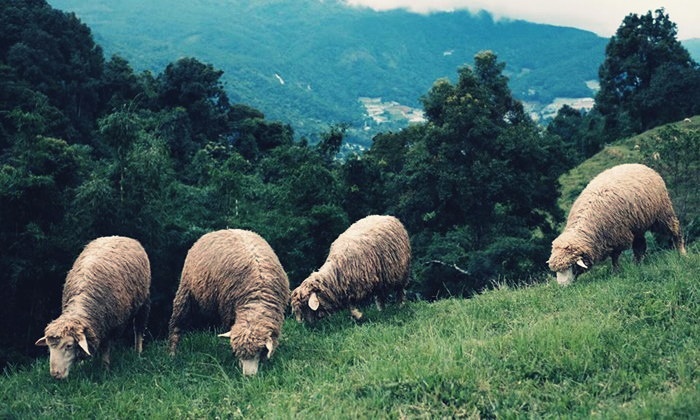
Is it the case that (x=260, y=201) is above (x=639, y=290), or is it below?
below

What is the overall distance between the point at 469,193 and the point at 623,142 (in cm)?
2563

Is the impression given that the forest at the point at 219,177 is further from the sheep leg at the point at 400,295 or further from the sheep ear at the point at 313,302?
the sheep ear at the point at 313,302

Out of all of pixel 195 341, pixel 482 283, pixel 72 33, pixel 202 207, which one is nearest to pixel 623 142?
pixel 482 283

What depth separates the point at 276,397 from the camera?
23.1 feet

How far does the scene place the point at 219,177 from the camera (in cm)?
1961

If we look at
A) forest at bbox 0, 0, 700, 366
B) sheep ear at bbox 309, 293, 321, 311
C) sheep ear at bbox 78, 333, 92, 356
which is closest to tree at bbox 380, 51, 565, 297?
forest at bbox 0, 0, 700, 366

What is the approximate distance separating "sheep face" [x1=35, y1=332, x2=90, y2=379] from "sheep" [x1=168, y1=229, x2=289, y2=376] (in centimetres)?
148

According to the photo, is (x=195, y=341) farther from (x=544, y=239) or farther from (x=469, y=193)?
(x=544, y=239)

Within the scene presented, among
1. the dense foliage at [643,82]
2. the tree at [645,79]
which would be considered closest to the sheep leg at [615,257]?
the dense foliage at [643,82]

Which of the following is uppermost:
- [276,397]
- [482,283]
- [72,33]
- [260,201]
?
[72,33]

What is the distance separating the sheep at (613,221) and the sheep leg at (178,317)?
6.42m

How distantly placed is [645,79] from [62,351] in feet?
179

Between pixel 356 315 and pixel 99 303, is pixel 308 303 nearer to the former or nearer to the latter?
pixel 356 315

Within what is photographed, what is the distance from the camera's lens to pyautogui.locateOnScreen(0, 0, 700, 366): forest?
1486 centimetres
